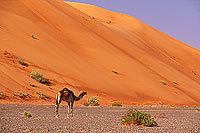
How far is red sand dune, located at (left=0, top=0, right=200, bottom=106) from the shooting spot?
35.7 meters

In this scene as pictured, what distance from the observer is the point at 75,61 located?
139ft

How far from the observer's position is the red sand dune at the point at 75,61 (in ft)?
117

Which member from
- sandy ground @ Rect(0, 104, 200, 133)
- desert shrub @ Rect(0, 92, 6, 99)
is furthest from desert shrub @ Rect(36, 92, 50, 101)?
sandy ground @ Rect(0, 104, 200, 133)

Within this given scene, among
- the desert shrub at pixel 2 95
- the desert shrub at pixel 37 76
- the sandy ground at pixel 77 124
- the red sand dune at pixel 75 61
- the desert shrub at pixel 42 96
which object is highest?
the red sand dune at pixel 75 61

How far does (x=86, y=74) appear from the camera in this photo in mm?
40781

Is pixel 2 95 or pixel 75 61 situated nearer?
pixel 2 95

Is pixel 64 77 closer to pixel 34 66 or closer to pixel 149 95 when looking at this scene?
pixel 34 66

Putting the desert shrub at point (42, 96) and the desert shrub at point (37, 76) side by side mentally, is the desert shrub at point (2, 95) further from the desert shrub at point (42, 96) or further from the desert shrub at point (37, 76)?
the desert shrub at point (37, 76)

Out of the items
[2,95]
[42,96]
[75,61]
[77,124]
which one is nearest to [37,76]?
[42,96]

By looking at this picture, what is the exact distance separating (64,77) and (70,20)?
17665 millimetres

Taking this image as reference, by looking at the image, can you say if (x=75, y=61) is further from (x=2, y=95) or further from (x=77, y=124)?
(x=77, y=124)

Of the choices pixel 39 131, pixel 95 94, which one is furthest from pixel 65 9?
pixel 39 131

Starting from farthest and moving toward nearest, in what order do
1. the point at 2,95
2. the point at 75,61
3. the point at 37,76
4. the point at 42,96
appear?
1. the point at 75,61
2. the point at 37,76
3. the point at 42,96
4. the point at 2,95

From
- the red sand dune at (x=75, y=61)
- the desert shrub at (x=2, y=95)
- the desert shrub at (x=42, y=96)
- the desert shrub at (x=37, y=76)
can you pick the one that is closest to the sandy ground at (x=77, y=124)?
the desert shrub at (x=2, y=95)
